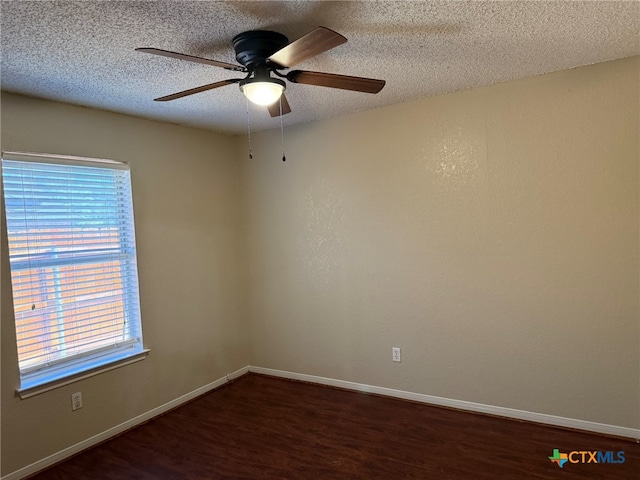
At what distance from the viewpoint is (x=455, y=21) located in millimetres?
1903

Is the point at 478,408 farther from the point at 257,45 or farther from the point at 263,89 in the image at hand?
the point at 257,45

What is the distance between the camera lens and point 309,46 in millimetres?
1637

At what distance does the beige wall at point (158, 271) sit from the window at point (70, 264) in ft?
0.27

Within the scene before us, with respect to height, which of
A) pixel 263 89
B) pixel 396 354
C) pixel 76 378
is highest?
pixel 263 89

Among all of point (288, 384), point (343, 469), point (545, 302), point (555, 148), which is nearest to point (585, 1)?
point (555, 148)

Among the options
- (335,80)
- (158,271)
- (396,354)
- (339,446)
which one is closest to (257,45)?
(335,80)

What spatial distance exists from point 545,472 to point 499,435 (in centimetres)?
42

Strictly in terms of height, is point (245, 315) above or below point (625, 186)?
below

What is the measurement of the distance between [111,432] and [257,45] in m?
2.85

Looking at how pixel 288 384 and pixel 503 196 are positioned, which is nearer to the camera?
pixel 503 196

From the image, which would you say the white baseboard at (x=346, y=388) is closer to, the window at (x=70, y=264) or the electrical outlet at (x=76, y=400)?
the electrical outlet at (x=76, y=400)

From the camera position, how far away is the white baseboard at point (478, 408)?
2670 mm

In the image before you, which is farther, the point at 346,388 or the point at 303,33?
the point at 346,388

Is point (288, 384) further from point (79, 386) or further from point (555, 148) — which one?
point (555, 148)
